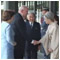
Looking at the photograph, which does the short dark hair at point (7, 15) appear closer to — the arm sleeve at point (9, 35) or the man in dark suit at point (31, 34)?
the arm sleeve at point (9, 35)

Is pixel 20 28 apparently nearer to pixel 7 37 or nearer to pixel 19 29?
pixel 19 29

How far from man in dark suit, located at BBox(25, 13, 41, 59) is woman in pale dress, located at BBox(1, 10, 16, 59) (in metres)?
0.21

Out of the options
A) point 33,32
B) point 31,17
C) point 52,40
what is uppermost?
point 31,17

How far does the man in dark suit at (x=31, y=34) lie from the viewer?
407 cm

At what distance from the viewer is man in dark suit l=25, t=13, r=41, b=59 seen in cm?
407

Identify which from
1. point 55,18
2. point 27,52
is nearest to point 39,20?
point 55,18

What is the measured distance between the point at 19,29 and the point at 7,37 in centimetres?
20

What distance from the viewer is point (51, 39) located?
4.09 meters

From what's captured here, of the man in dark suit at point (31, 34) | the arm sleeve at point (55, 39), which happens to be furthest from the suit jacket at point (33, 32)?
the arm sleeve at point (55, 39)

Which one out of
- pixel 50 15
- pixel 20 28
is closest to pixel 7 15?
pixel 20 28

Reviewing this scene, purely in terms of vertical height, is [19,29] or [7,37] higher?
[19,29]

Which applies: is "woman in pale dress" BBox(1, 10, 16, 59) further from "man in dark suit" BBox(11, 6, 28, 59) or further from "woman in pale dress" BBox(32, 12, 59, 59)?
"woman in pale dress" BBox(32, 12, 59, 59)

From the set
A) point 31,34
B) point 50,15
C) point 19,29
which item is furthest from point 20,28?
point 50,15

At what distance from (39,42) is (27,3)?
1.87 ft
